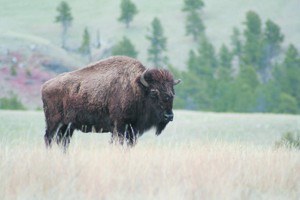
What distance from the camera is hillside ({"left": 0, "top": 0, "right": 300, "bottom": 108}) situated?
97500 mm

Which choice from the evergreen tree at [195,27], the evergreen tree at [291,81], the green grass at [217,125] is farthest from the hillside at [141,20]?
the green grass at [217,125]

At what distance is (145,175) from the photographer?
8.59m

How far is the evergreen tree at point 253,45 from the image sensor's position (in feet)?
281

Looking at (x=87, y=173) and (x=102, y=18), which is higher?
(x=102, y=18)

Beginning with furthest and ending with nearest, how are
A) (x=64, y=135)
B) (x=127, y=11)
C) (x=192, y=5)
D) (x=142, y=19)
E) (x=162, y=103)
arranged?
(x=142, y=19)
(x=192, y=5)
(x=127, y=11)
(x=64, y=135)
(x=162, y=103)

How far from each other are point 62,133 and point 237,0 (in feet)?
347

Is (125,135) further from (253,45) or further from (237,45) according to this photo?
(237,45)

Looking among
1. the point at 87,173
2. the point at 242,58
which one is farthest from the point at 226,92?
the point at 87,173

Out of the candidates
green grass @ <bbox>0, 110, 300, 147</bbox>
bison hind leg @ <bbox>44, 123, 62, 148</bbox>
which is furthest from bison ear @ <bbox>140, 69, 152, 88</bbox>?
green grass @ <bbox>0, 110, 300, 147</bbox>

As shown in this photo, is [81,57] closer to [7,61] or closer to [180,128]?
[7,61]

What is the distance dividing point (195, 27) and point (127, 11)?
31.4 feet

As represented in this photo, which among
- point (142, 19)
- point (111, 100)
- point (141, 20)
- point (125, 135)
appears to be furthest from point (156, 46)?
point (125, 135)

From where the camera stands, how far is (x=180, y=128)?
3183cm

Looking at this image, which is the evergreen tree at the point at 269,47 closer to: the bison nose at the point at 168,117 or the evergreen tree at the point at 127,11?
the evergreen tree at the point at 127,11
